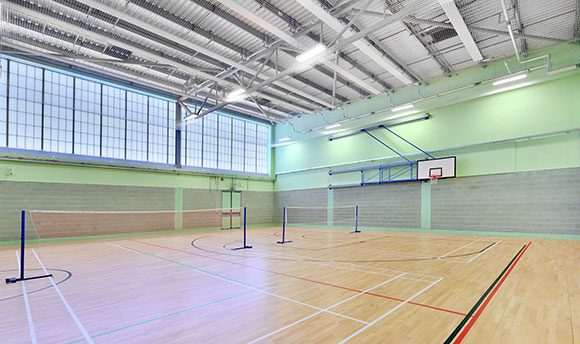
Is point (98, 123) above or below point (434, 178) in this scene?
above

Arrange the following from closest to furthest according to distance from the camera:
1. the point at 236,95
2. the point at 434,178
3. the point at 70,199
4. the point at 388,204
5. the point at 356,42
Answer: the point at 356,42
the point at 236,95
the point at 70,199
the point at 434,178
the point at 388,204

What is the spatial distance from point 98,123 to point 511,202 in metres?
23.8

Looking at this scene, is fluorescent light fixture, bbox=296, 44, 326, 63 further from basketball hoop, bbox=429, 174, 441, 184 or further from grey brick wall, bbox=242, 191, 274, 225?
grey brick wall, bbox=242, 191, 274, 225

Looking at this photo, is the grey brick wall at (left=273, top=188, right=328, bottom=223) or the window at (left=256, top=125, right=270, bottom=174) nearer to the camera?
the grey brick wall at (left=273, top=188, right=328, bottom=223)

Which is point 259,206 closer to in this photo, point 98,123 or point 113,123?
point 113,123

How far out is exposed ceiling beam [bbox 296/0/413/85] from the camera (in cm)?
1021

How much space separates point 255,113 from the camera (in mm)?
23469

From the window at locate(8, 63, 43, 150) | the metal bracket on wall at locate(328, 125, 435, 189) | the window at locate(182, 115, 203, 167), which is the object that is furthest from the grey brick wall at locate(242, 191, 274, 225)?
the window at locate(8, 63, 43, 150)

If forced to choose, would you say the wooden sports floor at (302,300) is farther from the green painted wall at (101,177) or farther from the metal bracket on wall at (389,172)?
the metal bracket on wall at (389,172)

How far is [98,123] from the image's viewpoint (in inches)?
693

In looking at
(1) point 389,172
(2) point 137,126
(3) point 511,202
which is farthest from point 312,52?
(2) point 137,126

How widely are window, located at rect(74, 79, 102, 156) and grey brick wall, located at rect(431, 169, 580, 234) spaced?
20.8m

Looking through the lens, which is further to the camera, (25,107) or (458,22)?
(25,107)

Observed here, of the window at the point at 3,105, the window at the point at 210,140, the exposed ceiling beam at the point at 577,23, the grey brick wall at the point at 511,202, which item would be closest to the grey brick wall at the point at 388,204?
the grey brick wall at the point at 511,202
